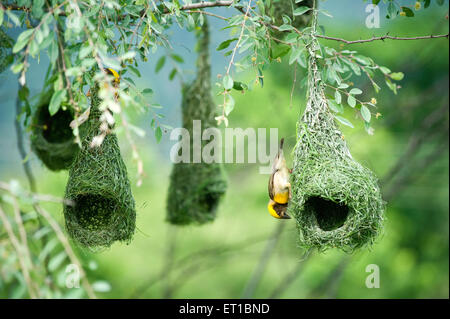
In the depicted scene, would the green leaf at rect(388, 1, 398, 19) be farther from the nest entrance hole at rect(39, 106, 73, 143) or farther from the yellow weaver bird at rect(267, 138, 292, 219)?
the nest entrance hole at rect(39, 106, 73, 143)

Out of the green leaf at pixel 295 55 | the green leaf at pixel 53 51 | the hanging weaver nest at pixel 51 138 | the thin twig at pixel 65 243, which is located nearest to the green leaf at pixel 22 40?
the green leaf at pixel 53 51

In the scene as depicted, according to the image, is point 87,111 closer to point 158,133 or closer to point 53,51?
point 53,51

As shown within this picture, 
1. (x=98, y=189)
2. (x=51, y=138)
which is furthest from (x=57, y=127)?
(x=98, y=189)

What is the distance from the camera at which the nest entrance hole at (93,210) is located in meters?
2.02

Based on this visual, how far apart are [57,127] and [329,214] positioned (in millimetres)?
1505

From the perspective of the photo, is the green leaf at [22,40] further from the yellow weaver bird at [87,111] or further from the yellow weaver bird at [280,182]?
the yellow weaver bird at [280,182]

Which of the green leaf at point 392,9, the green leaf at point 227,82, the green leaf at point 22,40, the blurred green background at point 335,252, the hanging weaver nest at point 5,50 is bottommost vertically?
the blurred green background at point 335,252

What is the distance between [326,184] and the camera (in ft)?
5.89

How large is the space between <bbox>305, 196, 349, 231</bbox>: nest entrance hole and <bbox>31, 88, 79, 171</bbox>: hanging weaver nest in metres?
1.23

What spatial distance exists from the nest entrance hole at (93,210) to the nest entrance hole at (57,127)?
73 centimetres

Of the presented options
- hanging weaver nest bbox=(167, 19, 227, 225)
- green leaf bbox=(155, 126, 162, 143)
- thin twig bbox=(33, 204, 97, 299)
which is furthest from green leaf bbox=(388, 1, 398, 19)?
thin twig bbox=(33, 204, 97, 299)
